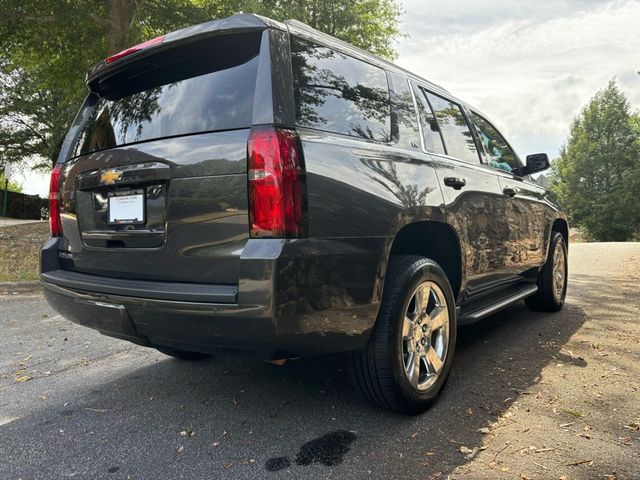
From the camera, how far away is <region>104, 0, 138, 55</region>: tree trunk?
10.1 metres

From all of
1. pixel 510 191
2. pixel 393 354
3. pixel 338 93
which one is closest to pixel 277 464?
pixel 393 354

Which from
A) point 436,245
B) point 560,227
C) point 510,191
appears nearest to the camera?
point 436,245

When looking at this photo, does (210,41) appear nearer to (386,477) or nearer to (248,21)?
(248,21)

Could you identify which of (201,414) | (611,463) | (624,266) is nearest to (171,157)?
(201,414)

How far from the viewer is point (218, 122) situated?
7.14ft

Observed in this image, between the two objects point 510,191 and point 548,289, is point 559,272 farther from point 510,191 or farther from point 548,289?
point 510,191

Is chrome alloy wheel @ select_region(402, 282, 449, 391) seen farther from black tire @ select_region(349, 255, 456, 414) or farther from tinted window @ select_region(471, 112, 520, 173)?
tinted window @ select_region(471, 112, 520, 173)

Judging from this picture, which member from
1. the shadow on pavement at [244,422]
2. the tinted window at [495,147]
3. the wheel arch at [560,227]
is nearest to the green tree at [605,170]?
the wheel arch at [560,227]

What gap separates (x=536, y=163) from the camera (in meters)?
4.56

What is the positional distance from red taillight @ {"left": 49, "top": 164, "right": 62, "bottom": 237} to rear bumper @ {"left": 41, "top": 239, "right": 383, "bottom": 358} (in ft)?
2.19

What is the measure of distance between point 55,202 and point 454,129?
2696 millimetres

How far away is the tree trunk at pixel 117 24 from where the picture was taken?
10062mm

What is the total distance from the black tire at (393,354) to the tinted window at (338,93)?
0.73m

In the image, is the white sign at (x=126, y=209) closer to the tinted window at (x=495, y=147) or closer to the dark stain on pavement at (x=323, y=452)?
the dark stain on pavement at (x=323, y=452)
